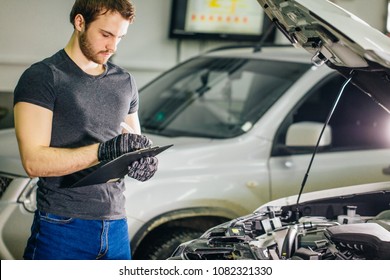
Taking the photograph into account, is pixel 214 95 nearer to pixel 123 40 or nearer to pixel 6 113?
pixel 6 113

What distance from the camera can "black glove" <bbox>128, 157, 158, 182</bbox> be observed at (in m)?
2.80

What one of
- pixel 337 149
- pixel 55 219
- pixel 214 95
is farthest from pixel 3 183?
pixel 337 149

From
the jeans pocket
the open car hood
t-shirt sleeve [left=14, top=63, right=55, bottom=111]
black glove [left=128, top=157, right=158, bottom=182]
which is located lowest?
the jeans pocket

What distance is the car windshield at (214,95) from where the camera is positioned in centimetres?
423

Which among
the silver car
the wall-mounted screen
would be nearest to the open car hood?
the silver car

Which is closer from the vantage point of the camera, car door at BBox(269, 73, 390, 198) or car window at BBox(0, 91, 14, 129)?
car door at BBox(269, 73, 390, 198)

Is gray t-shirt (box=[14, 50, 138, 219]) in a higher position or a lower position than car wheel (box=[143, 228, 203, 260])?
higher

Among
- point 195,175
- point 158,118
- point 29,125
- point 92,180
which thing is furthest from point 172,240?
point 29,125

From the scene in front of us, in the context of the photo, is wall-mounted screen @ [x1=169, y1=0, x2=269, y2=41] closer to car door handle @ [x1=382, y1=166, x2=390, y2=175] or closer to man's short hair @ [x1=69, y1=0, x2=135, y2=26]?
car door handle @ [x1=382, y1=166, x2=390, y2=175]

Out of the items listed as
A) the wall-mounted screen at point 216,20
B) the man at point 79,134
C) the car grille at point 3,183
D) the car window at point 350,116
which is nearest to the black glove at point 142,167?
the man at point 79,134

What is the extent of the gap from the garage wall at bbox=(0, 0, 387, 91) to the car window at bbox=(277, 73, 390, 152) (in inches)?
58.8

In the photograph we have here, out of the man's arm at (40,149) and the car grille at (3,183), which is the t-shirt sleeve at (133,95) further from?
the car grille at (3,183)

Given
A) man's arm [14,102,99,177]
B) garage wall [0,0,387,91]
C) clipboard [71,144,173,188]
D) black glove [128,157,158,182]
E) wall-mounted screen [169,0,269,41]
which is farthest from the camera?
wall-mounted screen [169,0,269,41]

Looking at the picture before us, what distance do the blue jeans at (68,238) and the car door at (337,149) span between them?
4.12ft
